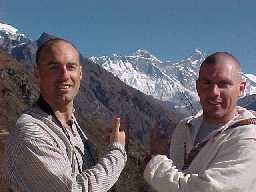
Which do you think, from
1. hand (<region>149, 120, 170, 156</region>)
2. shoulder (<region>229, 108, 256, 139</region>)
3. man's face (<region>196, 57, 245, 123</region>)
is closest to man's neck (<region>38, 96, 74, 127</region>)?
hand (<region>149, 120, 170, 156</region>)

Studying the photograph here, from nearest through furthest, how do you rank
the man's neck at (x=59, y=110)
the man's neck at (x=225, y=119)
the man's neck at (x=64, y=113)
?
1. the man's neck at (x=59, y=110)
2. the man's neck at (x=64, y=113)
3. the man's neck at (x=225, y=119)

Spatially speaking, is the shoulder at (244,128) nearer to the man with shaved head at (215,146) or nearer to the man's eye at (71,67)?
the man with shaved head at (215,146)

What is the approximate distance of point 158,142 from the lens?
612cm

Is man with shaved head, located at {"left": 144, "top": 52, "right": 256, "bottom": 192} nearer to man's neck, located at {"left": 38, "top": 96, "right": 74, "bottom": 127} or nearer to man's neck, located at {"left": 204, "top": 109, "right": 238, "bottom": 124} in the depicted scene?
man's neck, located at {"left": 204, "top": 109, "right": 238, "bottom": 124}

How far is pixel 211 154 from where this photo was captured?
18.6 feet

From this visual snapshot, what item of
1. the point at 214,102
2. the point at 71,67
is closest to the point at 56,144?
the point at 71,67

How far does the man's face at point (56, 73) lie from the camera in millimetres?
5777

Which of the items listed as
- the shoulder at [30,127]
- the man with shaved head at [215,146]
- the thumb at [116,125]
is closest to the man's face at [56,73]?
the shoulder at [30,127]

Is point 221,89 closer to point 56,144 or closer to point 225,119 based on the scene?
point 225,119

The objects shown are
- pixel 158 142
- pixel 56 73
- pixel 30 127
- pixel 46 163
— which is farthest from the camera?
pixel 158 142

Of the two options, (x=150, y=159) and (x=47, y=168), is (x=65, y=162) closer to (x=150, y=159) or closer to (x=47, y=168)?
(x=47, y=168)

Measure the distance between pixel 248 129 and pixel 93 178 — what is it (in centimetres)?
162

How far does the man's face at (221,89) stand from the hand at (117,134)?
3.13 ft

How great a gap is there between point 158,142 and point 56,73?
134cm
